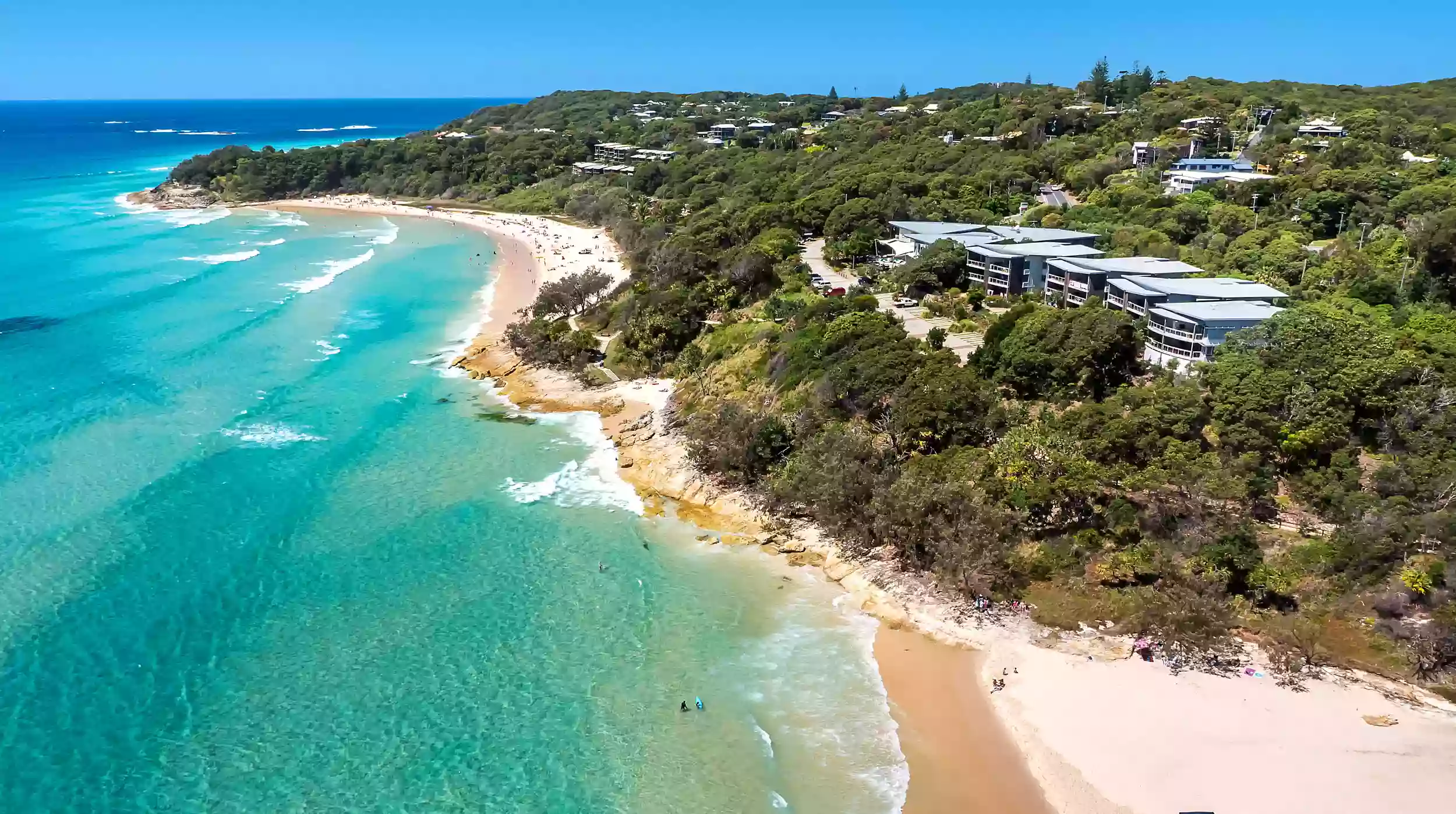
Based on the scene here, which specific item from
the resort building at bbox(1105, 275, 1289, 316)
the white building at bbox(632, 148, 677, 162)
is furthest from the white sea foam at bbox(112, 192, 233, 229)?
the resort building at bbox(1105, 275, 1289, 316)

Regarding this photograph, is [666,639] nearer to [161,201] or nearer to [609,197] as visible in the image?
[609,197]

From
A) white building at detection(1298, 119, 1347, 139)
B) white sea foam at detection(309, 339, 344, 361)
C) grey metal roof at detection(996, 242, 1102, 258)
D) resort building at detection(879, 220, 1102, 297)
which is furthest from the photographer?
white building at detection(1298, 119, 1347, 139)

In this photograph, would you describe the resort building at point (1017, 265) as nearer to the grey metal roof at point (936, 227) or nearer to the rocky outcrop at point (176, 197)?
the grey metal roof at point (936, 227)

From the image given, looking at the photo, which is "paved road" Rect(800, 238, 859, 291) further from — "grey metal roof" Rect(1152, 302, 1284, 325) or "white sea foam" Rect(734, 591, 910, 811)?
"white sea foam" Rect(734, 591, 910, 811)

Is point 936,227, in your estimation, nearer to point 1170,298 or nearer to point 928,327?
point 928,327

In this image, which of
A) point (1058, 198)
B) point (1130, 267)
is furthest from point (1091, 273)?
point (1058, 198)

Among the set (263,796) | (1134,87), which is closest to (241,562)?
(263,796)
